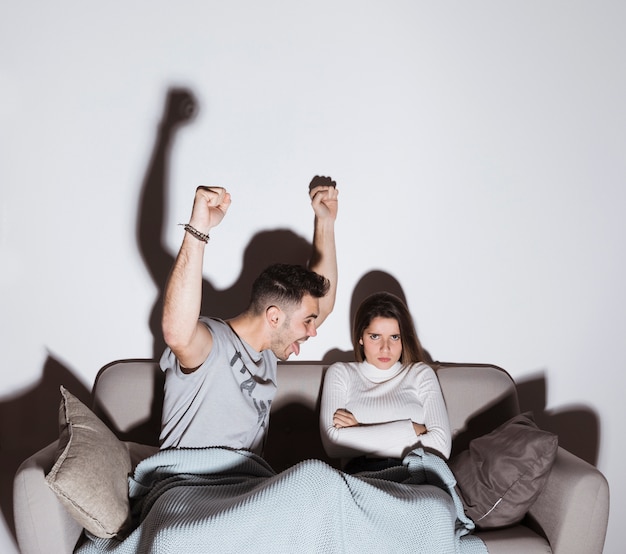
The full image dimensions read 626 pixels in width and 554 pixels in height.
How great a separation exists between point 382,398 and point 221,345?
0.65 m

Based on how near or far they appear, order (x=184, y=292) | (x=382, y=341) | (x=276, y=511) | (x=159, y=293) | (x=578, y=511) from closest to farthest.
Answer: (x=276, y=511) → (x=184, y=292) → (x=578, y=511) → (x=382, y=341) → (x=159, y=293)

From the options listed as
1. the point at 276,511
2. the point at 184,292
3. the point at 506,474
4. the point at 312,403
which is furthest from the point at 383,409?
the point at 184,292

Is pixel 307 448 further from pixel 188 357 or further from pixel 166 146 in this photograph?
pixel 166 146

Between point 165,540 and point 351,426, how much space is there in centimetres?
80

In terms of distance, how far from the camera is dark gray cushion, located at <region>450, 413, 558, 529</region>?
1938 mm

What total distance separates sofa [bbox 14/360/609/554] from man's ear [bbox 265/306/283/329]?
1.16 feet

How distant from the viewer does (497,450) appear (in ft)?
6.65

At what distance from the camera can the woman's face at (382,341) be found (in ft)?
7.66

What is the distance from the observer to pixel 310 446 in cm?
240

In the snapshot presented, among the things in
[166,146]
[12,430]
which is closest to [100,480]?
[12,430]

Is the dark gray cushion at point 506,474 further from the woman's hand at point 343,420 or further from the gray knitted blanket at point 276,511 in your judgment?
the woman's hand at point 343,420

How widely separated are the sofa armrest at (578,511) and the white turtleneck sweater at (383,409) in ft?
1.27

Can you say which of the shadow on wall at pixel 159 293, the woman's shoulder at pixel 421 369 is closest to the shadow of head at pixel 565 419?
the shadow on wall at pixel 159 293

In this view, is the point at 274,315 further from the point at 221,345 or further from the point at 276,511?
the point at 276,511
